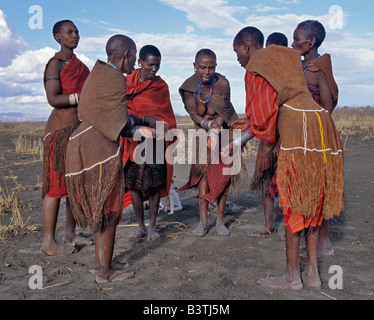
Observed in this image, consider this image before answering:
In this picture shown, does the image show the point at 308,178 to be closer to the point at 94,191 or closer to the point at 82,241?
the point at 94,191

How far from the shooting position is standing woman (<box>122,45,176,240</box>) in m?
4.38

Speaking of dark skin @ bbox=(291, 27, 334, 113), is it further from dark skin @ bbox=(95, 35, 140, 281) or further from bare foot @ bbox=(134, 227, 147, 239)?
bare foot @ bbox=(134, 227, 147, 239)

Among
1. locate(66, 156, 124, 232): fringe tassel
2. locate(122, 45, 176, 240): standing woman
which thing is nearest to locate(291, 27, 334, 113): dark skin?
locate(122, 45, 176, 240): standing woman

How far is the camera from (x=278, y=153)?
10.5 ft

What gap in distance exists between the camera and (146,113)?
14.6 feet

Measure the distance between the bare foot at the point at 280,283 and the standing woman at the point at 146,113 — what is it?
1687 mm

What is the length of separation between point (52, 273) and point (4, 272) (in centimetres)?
46

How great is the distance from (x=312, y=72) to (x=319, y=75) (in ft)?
0.25

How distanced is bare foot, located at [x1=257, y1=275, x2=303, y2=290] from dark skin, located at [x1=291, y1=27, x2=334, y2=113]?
1.77 metres

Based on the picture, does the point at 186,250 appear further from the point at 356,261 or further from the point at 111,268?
the point at 356,261

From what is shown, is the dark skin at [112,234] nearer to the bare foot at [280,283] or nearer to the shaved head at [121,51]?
the shaved head at [121,51]

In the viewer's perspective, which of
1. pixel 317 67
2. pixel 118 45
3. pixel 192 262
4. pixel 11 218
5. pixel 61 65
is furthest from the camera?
pixel 11 218

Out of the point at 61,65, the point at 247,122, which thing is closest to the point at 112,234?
the point at 247,122
